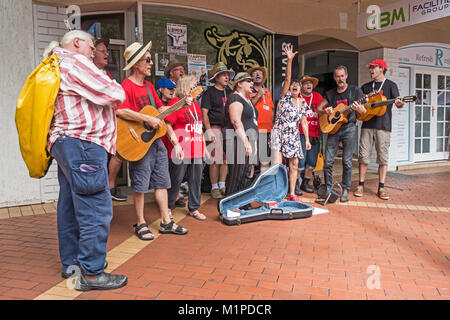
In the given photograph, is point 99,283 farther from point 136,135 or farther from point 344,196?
point 344,196

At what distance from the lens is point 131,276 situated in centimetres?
320

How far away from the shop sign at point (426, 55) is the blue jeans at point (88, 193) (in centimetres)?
863

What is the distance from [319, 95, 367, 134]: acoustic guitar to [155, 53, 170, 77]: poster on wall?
2886mm

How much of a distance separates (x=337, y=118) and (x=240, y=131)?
1955 millimetres

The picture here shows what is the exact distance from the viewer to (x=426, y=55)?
10055mm

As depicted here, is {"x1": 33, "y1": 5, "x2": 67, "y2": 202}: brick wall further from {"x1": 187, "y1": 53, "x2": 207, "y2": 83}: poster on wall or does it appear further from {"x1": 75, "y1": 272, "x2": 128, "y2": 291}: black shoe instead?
{"x1": 75, "y1": 272, "x2": 128, "y2": 291}: black shoe

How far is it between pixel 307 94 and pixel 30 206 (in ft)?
15.1

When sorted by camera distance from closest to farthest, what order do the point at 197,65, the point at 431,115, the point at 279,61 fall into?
the point at 197,65 < the point at 279,61 < the point at 431,115

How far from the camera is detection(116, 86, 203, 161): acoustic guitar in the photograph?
398 cm

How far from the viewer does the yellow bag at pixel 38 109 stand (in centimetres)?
274

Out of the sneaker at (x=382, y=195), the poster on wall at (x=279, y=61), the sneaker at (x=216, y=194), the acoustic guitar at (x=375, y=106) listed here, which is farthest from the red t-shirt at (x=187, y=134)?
the poster on wall at (x=279, y=61)

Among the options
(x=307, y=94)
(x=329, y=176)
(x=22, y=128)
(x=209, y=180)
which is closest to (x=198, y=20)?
(x=307, y=94)

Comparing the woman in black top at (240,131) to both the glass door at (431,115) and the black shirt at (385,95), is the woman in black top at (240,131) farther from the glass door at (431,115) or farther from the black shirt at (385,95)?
the glass door at (431,115)

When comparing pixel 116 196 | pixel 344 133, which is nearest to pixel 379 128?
pixel 344 133
